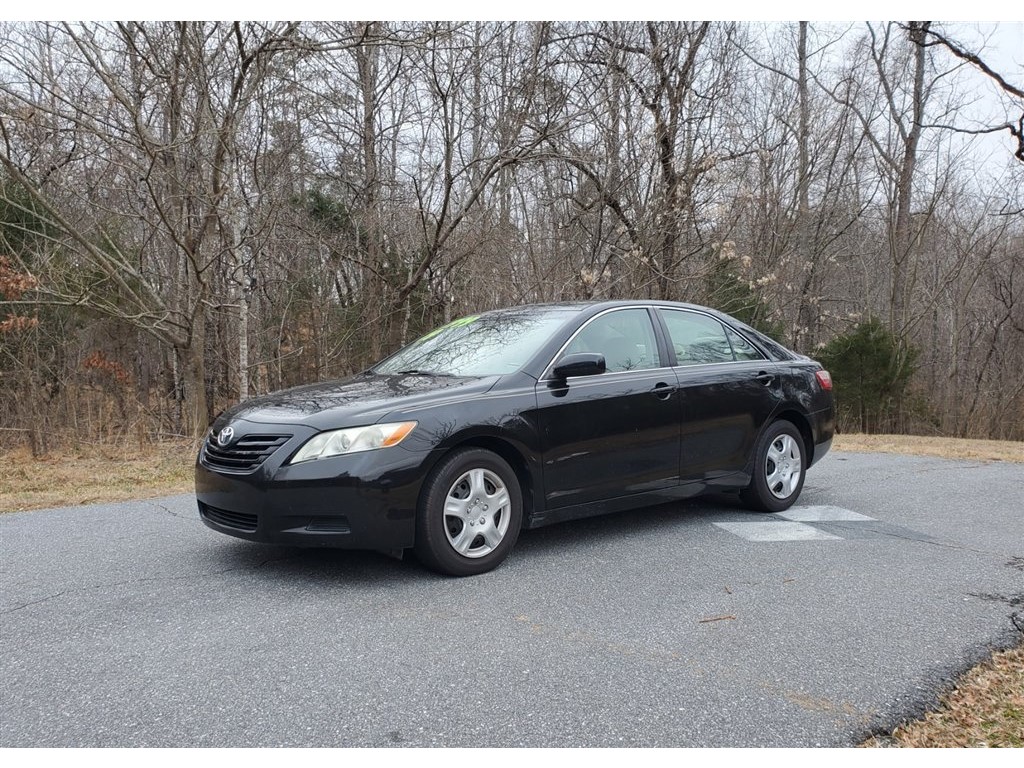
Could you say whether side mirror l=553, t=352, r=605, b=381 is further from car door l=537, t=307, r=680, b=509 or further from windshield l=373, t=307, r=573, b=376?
windshield l=373, t=307, r=573, b=376

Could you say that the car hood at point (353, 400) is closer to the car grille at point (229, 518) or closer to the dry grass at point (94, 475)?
the car grille at point (229, 518)

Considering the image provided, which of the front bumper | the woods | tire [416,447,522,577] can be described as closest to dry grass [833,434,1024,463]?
the woods

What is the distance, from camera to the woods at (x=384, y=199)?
10.8 m

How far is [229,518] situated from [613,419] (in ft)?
Answer: 7.78

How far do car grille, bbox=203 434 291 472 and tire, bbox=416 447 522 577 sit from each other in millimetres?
839

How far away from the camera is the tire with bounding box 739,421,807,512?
6.08 m

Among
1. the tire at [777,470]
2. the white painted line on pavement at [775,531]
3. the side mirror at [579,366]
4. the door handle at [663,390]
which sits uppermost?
the side mirror at [579,366]

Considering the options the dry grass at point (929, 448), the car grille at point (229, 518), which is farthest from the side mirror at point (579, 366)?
the dry grass at point (929, 448)

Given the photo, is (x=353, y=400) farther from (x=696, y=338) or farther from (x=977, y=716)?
(x=977, y=716)

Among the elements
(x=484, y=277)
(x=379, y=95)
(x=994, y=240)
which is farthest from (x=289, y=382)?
(x=994, y=240)

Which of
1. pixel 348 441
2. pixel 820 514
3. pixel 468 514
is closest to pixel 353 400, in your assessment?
pixel 348 441

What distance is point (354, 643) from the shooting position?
135 inches

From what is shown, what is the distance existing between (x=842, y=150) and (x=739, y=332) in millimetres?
17724

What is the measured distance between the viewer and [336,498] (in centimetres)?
409
